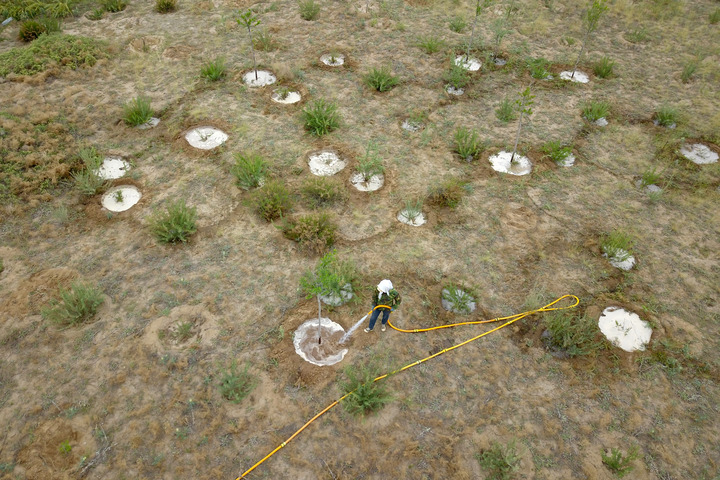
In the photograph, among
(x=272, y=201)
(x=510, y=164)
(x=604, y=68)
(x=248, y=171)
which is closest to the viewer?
(x=272, y=201)

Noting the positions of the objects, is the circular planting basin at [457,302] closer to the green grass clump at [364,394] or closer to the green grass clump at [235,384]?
the green grass clump at [364,394]

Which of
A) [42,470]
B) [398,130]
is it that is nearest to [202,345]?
[42,470]

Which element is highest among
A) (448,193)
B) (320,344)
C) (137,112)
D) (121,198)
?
(137,112)

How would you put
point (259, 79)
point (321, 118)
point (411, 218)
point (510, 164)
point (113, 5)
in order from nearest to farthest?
point (411, 218)
point (510, 164)
point (321, 118)
point (259, 79)
point (113, 5)

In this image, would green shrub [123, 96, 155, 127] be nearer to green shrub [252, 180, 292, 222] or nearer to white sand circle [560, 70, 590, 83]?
green shrub [252, 180, 292, 222]

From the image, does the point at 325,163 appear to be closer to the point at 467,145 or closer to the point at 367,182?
the point at 367,182

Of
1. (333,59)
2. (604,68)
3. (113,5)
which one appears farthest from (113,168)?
(604,68)
